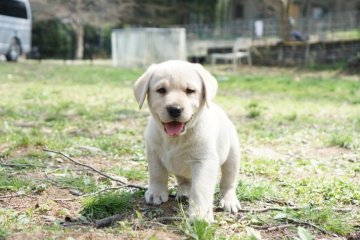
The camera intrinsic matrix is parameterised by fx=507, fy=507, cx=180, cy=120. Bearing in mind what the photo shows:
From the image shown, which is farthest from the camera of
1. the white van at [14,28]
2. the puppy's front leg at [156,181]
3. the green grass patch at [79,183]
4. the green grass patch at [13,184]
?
the white van at [14,28]

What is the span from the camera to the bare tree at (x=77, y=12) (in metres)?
33.1

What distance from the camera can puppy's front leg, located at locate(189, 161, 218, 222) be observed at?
3.28m

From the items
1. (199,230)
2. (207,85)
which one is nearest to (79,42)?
(207,85)

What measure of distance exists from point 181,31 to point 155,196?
1923cm

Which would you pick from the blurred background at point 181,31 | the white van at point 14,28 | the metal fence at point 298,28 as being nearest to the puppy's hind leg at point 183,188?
the blurred background at point 181,31

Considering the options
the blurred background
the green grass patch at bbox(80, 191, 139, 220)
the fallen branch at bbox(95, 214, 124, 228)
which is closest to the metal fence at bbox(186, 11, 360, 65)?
the blurred background

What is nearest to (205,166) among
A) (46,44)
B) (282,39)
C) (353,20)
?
(282,39)

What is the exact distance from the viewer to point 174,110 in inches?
128

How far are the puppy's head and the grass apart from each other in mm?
658

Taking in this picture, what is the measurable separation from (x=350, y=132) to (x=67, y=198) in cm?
478

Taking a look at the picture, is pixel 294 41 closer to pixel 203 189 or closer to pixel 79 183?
pixel 79 183

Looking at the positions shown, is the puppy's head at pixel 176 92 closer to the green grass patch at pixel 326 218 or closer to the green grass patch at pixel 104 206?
the green grass patch at pixel 104 206

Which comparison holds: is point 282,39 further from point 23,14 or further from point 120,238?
point 120,238

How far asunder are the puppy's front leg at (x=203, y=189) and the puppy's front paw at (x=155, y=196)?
447mm
